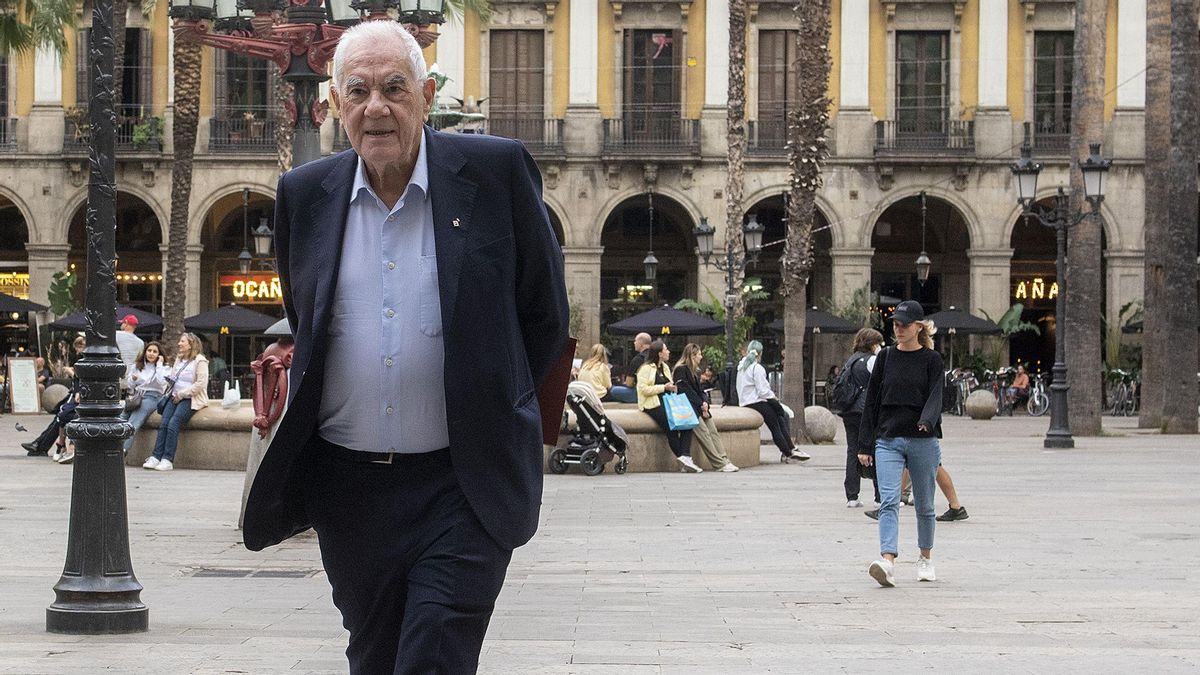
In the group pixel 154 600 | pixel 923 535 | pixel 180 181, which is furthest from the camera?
pixel 180 181

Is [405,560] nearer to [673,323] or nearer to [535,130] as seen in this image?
[673,323]

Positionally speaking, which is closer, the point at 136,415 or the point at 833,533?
the point at 833,533

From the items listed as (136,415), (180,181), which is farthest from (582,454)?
(180,181)

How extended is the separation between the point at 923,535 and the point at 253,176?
34.0 meters

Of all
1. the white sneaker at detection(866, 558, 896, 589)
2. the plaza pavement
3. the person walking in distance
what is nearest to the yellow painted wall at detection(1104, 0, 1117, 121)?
the plaza pavement

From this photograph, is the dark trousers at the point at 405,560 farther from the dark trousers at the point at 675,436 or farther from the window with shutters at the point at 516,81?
the window with shutters at the point at 516,81

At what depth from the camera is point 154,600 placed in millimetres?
9695

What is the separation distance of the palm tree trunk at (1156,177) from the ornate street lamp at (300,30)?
18.3m

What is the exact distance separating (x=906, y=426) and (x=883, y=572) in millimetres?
1081

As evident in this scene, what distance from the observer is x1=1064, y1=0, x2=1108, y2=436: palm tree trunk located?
28891 mm

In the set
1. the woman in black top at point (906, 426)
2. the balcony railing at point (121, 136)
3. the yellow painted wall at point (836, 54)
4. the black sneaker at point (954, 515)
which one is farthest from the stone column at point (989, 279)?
the woman in black top at point (906, 426)

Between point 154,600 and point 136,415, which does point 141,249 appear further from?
point 154,600

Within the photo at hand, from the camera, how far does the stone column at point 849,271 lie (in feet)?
139

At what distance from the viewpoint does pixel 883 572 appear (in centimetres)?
1031
